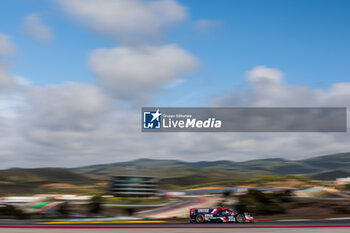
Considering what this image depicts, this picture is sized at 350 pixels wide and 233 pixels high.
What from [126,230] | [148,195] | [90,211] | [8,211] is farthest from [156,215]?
[148,195]

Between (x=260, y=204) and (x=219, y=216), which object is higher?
(x=219, y=216)

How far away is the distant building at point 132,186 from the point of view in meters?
127

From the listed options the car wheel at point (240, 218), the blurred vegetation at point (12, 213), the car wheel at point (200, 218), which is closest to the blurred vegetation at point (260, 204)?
the car wheel at point (240, 218)

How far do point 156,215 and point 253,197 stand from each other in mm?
17342

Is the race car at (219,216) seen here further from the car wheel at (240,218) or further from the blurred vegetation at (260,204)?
the blurred vegetation at (260,204)

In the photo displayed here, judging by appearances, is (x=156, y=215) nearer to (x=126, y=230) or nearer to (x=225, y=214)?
(x=225, y=214)

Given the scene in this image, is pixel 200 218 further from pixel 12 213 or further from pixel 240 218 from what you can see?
pixel 12 213

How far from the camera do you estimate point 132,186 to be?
127812 mm

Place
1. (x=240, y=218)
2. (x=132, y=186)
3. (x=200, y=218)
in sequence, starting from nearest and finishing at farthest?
(x=240, y=218) < (x=200, y=218) < (x=132, y=186)

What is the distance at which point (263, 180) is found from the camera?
608 feet

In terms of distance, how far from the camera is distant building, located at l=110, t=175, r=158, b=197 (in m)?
127

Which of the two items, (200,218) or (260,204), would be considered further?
(260,204)

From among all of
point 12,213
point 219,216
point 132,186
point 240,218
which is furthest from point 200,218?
point 132,186

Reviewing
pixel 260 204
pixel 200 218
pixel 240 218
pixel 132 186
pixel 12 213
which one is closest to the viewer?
pixel 240 218
